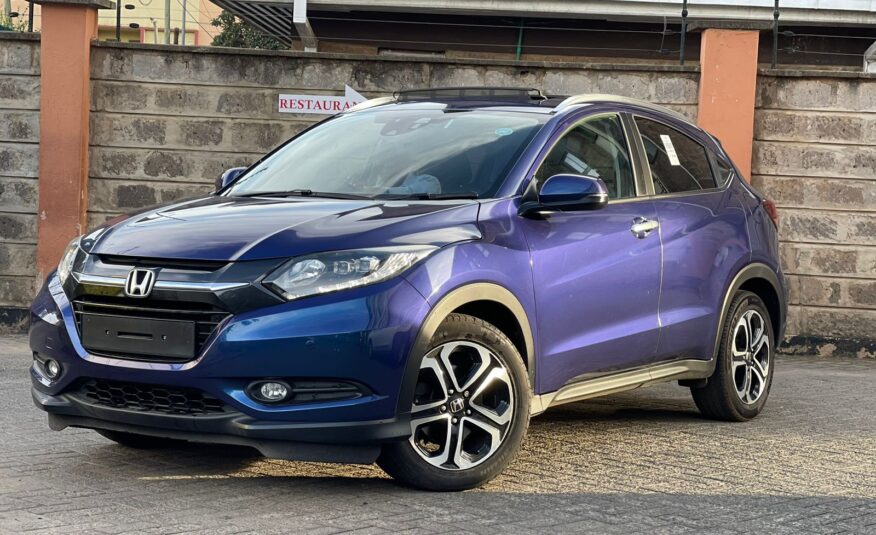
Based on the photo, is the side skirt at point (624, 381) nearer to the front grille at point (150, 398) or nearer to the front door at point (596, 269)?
the front door at point (596, 269)

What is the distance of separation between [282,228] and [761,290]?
3.78 meters

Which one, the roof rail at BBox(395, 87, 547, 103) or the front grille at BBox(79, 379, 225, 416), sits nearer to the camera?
the front grille at BBox(79, 379, 225, 416)

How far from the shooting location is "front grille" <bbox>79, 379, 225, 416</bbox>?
5148 millimetres

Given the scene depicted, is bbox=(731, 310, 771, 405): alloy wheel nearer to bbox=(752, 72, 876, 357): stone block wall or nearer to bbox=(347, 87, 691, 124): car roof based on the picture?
bbox=(347, 87, 691, 124): car roof

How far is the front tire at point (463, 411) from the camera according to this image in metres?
5.31

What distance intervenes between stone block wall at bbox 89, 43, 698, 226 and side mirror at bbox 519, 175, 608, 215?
5.73 m

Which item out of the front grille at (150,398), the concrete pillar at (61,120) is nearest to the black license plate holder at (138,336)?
the front grille at (150,398)

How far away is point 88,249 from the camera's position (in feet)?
18.2

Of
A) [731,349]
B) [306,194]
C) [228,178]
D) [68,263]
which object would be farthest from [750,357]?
[68,263]

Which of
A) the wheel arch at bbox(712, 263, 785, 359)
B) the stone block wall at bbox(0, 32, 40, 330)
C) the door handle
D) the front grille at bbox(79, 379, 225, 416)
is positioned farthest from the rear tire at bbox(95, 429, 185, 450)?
the stone block wall at bbox(0, 32, 40, 330)

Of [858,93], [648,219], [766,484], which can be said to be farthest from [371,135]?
[858,93]

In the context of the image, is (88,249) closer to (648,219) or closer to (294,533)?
(294,533)

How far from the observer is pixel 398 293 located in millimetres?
5121

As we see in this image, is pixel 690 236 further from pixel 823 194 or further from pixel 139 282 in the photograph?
pixel 823 194
